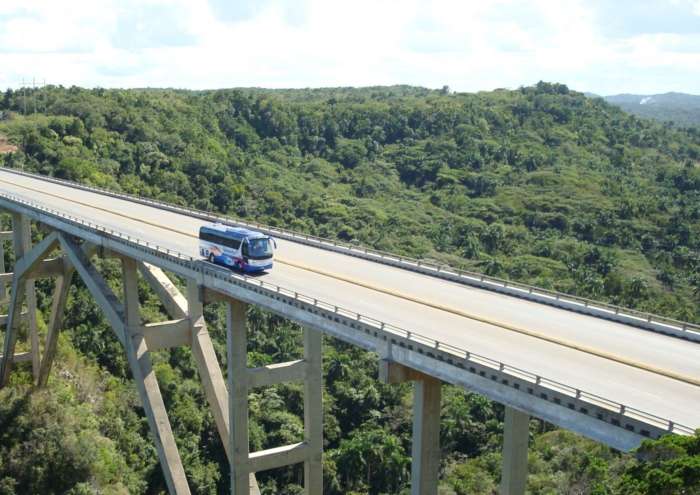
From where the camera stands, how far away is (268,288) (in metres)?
28.7

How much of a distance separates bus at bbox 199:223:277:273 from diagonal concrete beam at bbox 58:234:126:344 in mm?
6837

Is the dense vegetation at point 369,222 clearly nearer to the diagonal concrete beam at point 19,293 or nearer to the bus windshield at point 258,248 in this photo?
the diagonal concrete beam at point 19,293

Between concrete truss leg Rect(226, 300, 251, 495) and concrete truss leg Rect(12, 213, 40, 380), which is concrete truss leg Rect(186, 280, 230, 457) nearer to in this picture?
concrete truss leg Rect(226, 300, 251, 495)

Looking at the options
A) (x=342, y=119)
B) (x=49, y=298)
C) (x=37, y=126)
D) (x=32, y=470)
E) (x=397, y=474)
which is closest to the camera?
(x=32, y=470)

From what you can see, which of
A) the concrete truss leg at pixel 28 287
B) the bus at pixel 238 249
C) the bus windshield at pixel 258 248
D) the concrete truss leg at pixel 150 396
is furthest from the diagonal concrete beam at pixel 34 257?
the bus windshield at pixel 258 248

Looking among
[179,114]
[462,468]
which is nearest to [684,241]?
[462,468]

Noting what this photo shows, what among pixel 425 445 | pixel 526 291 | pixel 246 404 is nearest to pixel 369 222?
pixel 246 404

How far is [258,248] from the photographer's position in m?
32.1

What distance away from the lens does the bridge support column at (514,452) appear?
2048cm

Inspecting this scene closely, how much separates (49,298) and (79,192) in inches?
376

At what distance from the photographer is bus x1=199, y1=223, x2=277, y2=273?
31.8 m

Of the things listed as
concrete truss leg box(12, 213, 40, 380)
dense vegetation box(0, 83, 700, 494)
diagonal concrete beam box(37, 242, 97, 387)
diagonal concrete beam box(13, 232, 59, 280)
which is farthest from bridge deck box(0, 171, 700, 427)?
concrete truss leg box(12, 213, 40, 380)

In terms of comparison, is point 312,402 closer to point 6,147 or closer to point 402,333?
point 402,333

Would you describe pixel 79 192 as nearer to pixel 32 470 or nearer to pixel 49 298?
pixel 49 298
